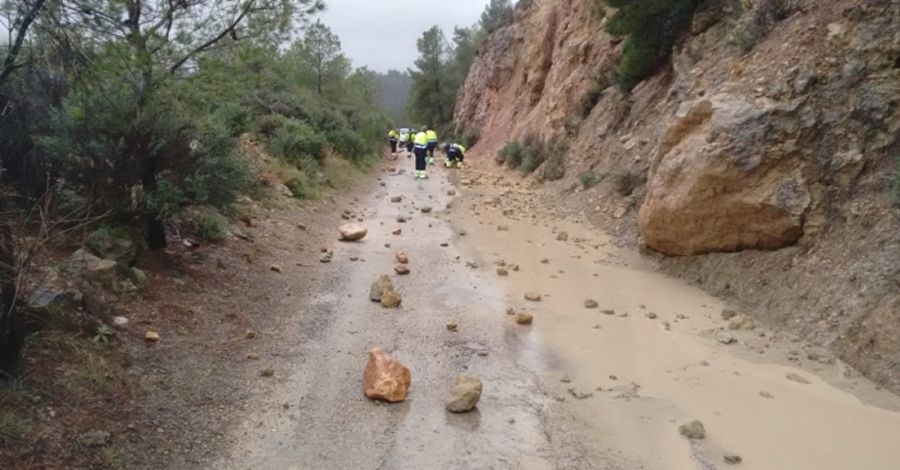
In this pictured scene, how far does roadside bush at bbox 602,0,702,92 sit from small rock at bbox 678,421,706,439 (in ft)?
38.1

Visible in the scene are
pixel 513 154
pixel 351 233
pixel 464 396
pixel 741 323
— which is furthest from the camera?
pixel 513 154

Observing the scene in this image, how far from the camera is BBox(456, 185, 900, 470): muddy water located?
4414 millimetres

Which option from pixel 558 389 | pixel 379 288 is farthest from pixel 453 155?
pixel 558 389

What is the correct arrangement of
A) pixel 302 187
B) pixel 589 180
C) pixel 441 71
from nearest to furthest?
1. pixel 302 187
2. pixel 589 180
3. pixel 441 71

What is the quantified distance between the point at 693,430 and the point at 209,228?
6.35m

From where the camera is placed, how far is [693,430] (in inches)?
181

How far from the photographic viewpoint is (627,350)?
620 centimetres

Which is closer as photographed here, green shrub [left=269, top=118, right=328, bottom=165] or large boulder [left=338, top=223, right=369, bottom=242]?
large boulder [left=338, top=223, right=369, bottom=242]

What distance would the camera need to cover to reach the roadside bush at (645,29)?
14.2 m

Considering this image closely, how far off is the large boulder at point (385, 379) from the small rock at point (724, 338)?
3.07 meters

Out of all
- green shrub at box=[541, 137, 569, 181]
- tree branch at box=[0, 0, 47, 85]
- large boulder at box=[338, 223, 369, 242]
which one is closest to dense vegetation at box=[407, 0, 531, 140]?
green shrub at box=[541, 137, 569, 181]

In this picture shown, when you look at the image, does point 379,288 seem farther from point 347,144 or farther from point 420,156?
point 347,144

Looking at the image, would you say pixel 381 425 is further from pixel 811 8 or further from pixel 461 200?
pixel 461 200

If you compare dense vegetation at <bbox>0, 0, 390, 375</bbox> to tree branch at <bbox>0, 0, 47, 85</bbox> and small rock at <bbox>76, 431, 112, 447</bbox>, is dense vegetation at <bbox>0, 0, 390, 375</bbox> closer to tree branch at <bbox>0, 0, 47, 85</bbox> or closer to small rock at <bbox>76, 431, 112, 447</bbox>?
tree branch at <bbox>0, 0, 47, 85</bbox>
